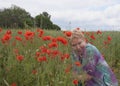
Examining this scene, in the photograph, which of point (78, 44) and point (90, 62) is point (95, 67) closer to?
point (90, 62)

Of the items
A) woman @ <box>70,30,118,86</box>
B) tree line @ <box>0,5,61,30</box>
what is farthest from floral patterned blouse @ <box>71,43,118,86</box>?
tree line @ <box>0,5,61,30</box>

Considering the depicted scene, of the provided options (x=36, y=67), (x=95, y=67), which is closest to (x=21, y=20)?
(x=95, y=67)

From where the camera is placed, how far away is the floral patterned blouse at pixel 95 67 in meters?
5.15

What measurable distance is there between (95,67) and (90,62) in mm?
121

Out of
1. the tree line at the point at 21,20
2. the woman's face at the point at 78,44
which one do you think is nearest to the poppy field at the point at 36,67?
the woman's face at the point at 78,44

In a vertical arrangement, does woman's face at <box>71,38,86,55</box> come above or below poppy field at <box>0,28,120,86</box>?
above

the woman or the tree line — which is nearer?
the woman

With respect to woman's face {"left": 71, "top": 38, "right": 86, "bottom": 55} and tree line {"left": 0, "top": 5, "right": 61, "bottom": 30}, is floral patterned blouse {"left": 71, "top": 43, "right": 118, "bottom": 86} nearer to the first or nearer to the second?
woman's face {"left": 71, "top": 38, "right": 86, "bottom": 55}

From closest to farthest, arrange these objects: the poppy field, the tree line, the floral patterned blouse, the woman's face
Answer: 1. the poppy field
2. the woman's face
3. the floral patterned blouse
4. the tree line

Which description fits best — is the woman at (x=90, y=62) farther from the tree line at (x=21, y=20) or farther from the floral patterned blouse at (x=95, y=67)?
the tree line at (x=21, y=20)

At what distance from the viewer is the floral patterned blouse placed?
5148 millimetres

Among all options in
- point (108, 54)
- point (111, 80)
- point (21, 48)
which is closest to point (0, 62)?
point (21, 48)

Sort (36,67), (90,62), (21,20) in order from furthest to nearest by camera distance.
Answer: (21,20) < (90,62) < (36,67)

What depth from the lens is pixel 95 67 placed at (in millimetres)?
5230
